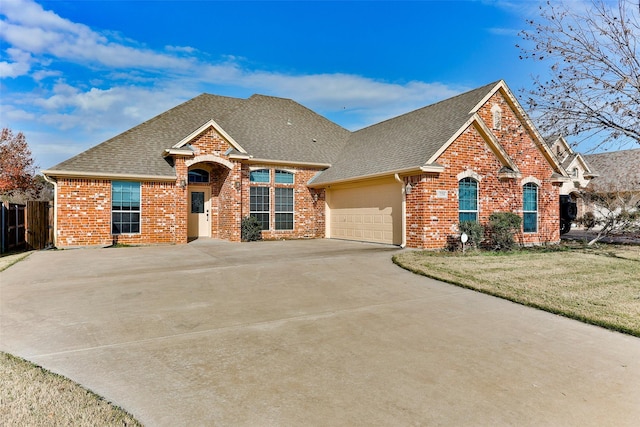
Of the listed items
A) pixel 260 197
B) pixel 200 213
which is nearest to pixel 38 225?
pixel 200 213

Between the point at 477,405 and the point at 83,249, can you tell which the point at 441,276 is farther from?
the point at 83,249

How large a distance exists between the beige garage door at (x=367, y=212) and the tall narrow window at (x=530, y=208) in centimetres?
572

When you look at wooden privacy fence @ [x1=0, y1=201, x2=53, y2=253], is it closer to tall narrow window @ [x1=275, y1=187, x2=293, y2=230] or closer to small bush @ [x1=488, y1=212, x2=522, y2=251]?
tall narrow window @ [x1=275, y1=187, x2=293, y2=230]

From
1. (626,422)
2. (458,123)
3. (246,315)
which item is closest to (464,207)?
(458,123)

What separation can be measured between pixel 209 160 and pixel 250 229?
11.7ft

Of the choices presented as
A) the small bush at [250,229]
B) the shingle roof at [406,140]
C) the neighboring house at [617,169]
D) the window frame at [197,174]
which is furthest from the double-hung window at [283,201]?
the neighboring house at [617,169]

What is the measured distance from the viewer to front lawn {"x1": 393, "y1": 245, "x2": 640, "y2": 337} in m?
6.15

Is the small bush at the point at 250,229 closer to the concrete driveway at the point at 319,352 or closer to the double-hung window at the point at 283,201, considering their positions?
the double-hung window at the point at 283,201

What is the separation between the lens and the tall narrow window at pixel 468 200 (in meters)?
14.4

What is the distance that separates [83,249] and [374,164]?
1203 centimetres

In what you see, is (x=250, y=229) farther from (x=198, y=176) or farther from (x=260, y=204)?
(x=198, y=176)

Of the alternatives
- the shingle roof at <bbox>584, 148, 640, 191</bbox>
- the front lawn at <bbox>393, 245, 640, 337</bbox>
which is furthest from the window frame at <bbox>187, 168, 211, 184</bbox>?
the shingle roof at <bbox>584, 148, 640, 191</bbox>

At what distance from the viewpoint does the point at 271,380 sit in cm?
372

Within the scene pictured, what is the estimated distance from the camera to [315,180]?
19.2 m
